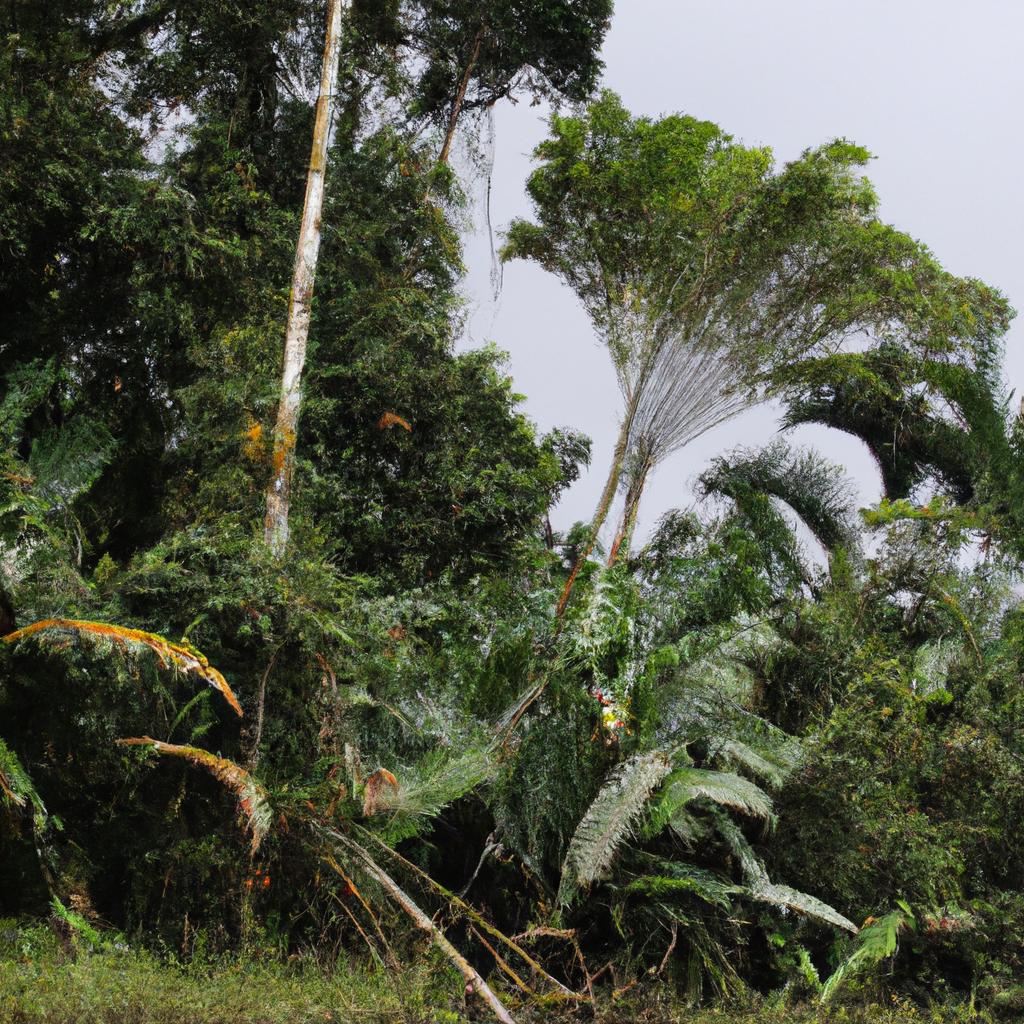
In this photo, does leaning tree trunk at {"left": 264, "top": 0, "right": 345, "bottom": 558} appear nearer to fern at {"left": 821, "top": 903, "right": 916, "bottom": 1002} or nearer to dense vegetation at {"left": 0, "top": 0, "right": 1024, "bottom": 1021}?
dense vegetation at {"left": 0, "top": 0, "right": 1024, "bottom": 1021}

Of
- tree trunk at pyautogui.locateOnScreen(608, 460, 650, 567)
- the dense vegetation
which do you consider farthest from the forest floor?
tree trunk at pyautogui.locateOnScreen(608, 460, 650, 567)

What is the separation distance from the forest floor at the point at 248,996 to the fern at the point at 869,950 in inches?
6.1

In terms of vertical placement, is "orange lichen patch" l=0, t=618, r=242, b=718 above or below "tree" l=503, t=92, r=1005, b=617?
below

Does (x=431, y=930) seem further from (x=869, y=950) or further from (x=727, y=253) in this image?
(x=727, y=253)

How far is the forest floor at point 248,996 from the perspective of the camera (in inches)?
184

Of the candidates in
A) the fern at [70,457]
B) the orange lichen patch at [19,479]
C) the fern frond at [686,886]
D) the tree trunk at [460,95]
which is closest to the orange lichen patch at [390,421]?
the fern at [70,457]

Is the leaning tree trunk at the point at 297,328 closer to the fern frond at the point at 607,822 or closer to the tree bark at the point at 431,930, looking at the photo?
the tree bark at the point at 431,930

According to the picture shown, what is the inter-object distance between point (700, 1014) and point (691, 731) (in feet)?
7.59

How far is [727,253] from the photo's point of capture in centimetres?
1519

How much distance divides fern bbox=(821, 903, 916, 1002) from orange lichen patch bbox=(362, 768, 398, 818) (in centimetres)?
303

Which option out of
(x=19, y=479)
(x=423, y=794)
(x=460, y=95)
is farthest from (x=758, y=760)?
(x=460, y=95)

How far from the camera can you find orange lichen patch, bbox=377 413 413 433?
1117cm

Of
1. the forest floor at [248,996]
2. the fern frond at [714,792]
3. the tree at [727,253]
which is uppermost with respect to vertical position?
the tree at [727,253]

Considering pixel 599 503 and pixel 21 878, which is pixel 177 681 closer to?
pixel 21 878
